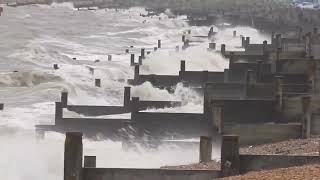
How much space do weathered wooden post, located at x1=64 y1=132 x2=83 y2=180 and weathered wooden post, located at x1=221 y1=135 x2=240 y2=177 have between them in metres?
2.12

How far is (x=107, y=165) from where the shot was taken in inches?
661

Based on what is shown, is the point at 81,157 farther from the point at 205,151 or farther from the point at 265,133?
the point at 265,133

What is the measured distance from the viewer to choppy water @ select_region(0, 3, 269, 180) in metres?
16.9

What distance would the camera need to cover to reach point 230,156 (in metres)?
11.6

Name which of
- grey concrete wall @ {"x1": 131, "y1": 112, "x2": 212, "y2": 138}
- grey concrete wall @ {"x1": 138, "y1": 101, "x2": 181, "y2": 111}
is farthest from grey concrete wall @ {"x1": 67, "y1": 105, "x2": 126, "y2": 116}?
grey concrete wall @ {"x1": 131, "y1": 112, "x2": 212, "y2": 138}

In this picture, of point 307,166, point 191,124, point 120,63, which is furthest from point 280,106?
point 120,63

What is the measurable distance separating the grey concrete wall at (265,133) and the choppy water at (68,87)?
1.23m

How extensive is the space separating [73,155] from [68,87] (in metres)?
21.5

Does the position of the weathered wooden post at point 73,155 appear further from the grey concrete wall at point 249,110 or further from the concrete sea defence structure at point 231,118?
the grey concrete wall at point 249,110

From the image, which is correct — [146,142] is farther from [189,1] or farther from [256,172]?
[189,1]

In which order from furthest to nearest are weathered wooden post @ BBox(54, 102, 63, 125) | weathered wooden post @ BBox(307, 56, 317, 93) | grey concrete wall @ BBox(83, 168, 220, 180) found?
weathered wooden post @ BBox(307, 56, 317, 93) < weathered wooden post @ BBox(54, 102, 63, 125) < grey concrete wall @ BBox(83, 168, 220, 180)

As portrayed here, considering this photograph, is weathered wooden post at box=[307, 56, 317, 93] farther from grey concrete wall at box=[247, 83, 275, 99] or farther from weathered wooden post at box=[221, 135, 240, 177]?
weathered wooden post at box=[221, 135, 240, 177]

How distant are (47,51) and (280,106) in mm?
37273

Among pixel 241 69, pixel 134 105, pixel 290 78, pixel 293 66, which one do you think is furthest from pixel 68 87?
pixel 134 105
